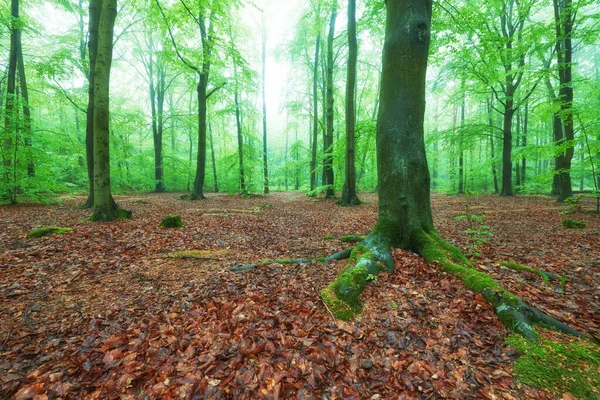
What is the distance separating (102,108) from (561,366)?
1013 cm

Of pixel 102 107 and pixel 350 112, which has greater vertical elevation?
pixel 350 112

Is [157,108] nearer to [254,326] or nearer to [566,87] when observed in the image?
[254,326]

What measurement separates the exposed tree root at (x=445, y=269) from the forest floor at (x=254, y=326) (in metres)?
0.13

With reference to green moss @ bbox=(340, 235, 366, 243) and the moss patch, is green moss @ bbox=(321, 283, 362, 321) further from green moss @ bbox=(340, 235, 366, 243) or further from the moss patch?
the moss patch

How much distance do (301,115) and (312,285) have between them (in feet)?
65.7

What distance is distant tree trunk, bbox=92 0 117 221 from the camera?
6.85 m

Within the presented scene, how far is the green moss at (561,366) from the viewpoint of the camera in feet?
6.22

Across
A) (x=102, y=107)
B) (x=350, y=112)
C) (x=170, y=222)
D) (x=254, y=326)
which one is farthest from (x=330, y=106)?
(x=254, y=326)

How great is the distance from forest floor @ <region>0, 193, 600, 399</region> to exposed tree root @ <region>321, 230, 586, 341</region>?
0.13m

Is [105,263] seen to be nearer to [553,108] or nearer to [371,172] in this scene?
[553,108]

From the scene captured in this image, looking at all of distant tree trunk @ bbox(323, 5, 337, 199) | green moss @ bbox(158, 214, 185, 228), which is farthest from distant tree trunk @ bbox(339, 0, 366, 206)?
green moss @ bbox(158, 214, 185, 228)

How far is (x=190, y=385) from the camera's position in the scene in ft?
6.68

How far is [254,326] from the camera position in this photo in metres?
2.71

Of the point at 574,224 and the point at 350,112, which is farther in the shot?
the point at 350,112
